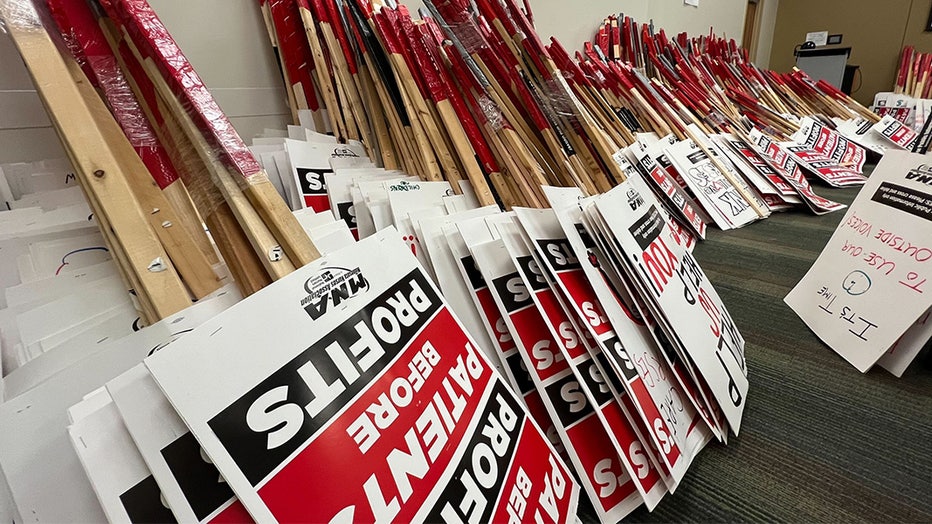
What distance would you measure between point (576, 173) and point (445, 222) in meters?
0.62

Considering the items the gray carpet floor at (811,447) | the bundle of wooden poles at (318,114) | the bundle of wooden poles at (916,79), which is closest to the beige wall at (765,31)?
the bundle of wooden poles at (916,79)

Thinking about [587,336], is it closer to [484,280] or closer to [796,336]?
[484,280]

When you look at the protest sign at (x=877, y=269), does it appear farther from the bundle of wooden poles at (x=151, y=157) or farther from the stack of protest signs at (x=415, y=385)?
the bundle of wooden poles at (x=151, y=157)

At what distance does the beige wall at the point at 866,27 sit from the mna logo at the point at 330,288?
7577mm

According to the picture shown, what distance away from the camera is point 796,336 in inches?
43.3

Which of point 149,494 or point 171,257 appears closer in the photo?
point 149,494

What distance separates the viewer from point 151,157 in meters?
0.83

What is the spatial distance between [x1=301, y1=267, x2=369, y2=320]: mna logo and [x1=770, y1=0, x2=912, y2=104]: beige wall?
298 inches

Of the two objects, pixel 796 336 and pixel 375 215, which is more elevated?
pixel 375 215

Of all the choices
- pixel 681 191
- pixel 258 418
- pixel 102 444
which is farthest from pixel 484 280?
pixel 681 191

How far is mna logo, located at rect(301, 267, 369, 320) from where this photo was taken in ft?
1.72

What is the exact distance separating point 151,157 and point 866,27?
7.81 metres

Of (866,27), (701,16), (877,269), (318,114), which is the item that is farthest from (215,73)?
(866,27)

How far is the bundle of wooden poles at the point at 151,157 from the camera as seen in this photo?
0.60m
